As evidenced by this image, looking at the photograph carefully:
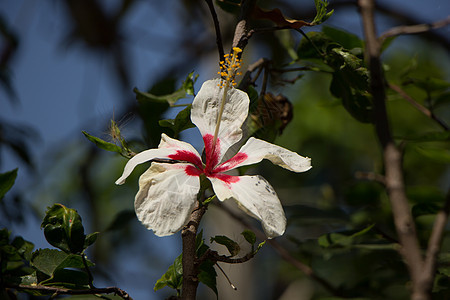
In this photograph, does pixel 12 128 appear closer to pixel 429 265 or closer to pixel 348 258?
pixel 348 258

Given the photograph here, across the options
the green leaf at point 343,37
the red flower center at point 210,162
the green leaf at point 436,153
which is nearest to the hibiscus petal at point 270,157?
the red flower center at point 210,162

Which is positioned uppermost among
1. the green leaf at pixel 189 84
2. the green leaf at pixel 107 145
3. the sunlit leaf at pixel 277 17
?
the sunlit leaf at pixel 277 17

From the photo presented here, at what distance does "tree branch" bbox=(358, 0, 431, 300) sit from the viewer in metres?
0.46

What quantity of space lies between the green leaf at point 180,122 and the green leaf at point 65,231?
0.21 meters

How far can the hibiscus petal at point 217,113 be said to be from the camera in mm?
771

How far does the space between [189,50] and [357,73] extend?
2359 mm

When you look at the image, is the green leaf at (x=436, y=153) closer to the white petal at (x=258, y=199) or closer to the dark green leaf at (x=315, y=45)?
the dark green leaf at (x=315, y=45)

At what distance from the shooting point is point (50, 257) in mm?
815

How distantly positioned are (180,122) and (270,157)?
0.19 m

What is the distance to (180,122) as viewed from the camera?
0.80m

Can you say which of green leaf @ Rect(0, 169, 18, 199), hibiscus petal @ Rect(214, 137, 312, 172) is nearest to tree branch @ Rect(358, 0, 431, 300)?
hibiscus petal @ Rect(214, 137, 312, 172)

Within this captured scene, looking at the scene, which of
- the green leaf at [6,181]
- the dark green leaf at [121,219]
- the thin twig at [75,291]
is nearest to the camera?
the thin twig at [75,291]

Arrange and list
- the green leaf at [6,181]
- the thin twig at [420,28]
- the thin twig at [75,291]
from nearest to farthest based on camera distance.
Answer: the thin twig at [420,28] < the thin twig at [75,291] < the green leaf at [6,181]

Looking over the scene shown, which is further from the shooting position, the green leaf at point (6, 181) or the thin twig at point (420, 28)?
the green leaf at point (6, 181)
